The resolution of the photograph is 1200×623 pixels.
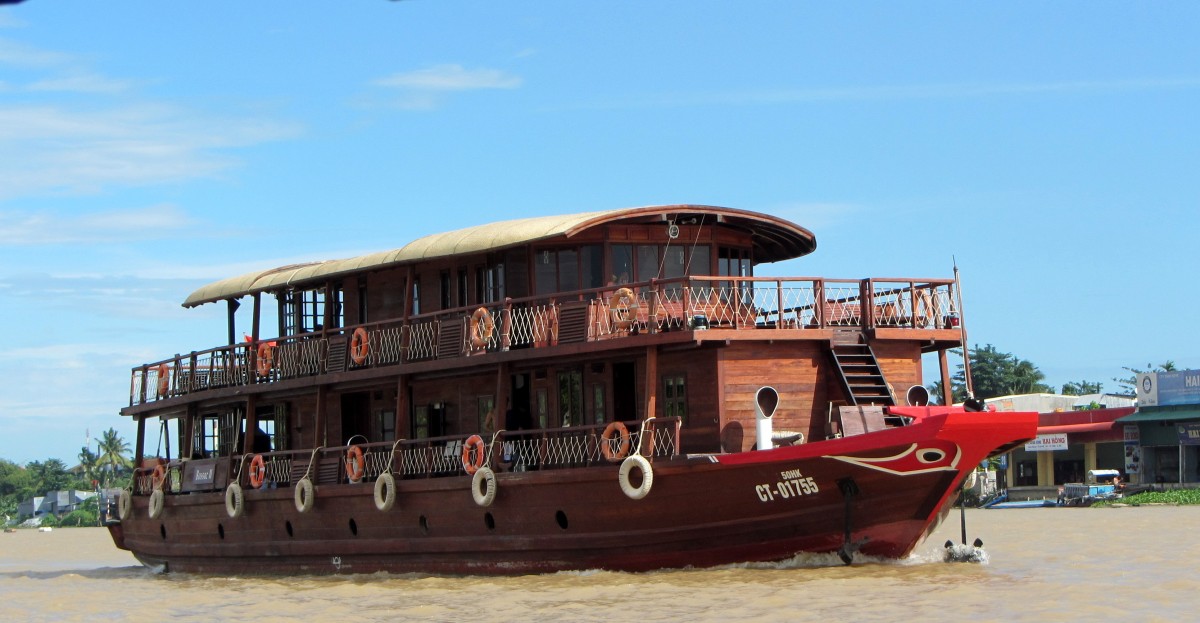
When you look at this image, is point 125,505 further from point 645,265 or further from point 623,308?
point 623,308

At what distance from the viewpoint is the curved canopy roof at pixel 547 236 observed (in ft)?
57.3

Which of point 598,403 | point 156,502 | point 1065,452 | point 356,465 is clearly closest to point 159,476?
point 156,502

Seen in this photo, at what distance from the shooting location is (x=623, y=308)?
16.2m

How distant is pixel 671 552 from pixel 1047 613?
4755 millimetres

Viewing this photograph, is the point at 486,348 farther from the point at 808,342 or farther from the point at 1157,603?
the point at 1157,603

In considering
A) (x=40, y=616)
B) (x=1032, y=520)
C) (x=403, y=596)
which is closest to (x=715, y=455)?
(x=403, y=596)

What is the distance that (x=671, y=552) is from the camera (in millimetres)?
15602

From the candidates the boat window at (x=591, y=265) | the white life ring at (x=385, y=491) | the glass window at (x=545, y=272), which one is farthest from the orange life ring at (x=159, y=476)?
the boat window at (x=591, y=265)

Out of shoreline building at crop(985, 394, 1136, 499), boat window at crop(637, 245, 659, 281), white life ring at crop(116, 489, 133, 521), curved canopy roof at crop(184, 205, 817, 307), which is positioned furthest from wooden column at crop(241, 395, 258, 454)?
shoreline building at crop(985, 394, 1136, 499)

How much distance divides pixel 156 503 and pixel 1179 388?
26071mm

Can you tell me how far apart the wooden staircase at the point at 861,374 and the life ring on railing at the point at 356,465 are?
22.1 feet

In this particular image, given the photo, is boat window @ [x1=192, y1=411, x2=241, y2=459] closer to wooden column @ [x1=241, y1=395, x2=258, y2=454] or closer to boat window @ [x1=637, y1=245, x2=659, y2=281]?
wooden column @ [x1=241, y1=395, x2=258, y2=454]

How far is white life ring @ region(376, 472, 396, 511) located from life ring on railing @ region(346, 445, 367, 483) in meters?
0.53

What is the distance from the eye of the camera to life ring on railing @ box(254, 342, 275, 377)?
21562 mm
